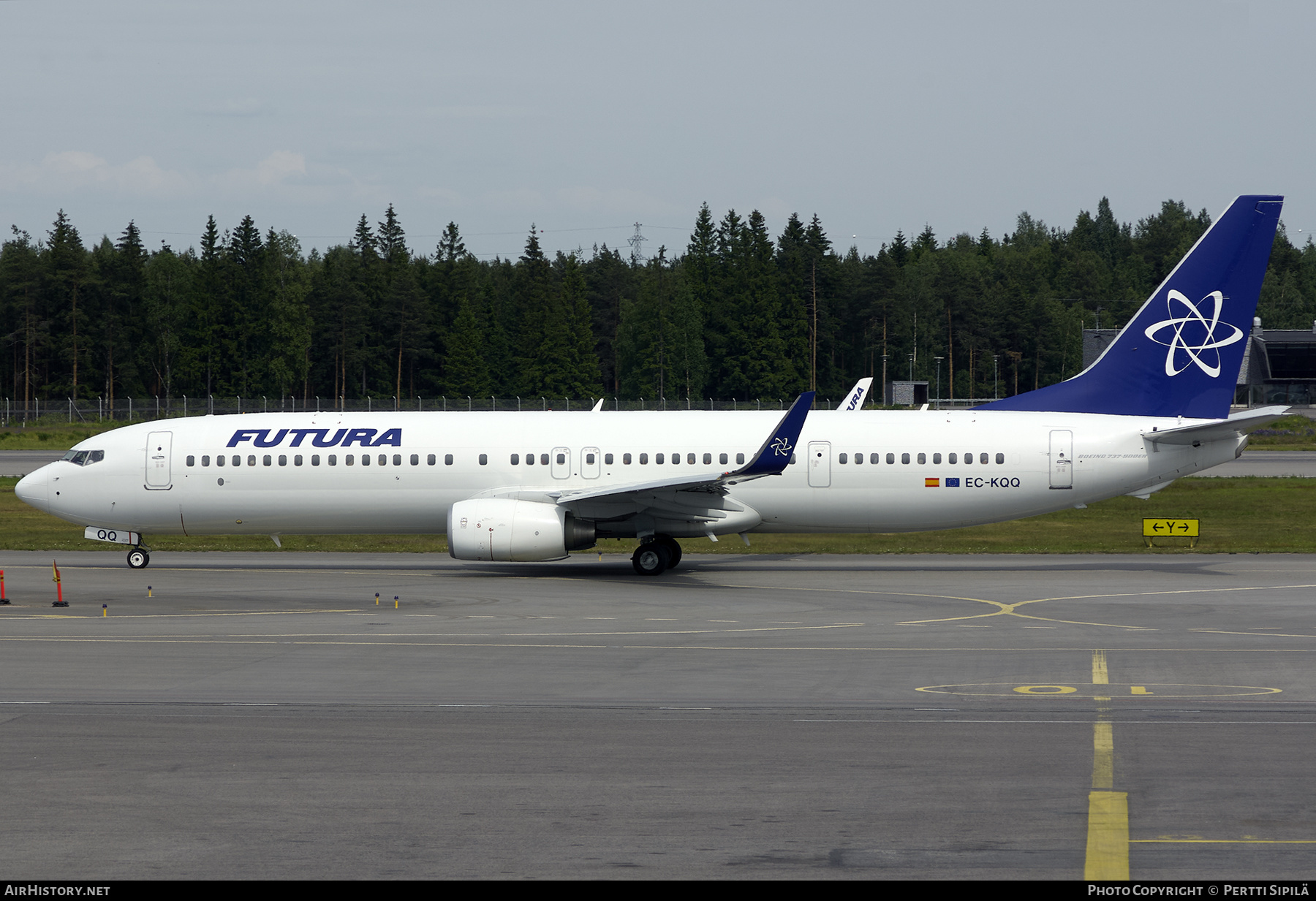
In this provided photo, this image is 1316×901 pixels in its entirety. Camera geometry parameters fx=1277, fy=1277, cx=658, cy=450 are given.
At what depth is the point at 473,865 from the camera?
10539 millimetres

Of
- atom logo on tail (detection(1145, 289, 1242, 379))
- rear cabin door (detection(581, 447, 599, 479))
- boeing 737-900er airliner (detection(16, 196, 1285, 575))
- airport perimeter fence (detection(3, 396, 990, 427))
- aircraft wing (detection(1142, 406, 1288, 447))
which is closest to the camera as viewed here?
aircraft wing (detection(1142, 406, 1288, 447))

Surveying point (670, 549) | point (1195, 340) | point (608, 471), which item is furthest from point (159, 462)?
point (1195, 340)

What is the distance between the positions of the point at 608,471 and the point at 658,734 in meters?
18.5

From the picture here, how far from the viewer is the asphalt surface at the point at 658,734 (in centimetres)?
1101

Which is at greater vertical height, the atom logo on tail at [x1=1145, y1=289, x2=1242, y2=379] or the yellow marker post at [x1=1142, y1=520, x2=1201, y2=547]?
the atom logo on tail at [x1=1145, y1=289, x2=1242, y2=379]

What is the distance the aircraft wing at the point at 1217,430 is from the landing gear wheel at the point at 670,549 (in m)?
12.4

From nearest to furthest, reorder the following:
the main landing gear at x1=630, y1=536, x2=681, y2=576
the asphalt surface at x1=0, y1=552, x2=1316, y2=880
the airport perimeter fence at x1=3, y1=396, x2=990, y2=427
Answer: the asphalt surface at x1=0, y1=552, x2=1316, y2=880
the main landing gear at x1=630, y1=536, x2=681, y2=576
the airport perimeter fence at x1=3, y1=396, x2=990, y2=427

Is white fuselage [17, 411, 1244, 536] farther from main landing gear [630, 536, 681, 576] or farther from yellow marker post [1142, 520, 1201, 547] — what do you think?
yellow marker post [1142, 520, 1201, 547]

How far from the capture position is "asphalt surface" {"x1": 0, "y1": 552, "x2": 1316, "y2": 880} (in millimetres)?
11008

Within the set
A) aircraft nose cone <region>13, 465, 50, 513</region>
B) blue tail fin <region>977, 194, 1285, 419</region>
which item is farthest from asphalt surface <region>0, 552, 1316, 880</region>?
blue tail fin <region>977, 194, 1285, 419</region>

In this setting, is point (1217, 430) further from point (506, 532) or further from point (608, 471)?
point (506, 532)

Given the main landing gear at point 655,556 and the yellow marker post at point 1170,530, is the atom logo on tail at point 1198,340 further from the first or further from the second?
the main landing gear at point 655,556

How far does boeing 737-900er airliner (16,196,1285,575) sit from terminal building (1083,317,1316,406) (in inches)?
3895

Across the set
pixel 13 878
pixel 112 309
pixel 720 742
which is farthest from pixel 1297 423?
pixel 112 309
